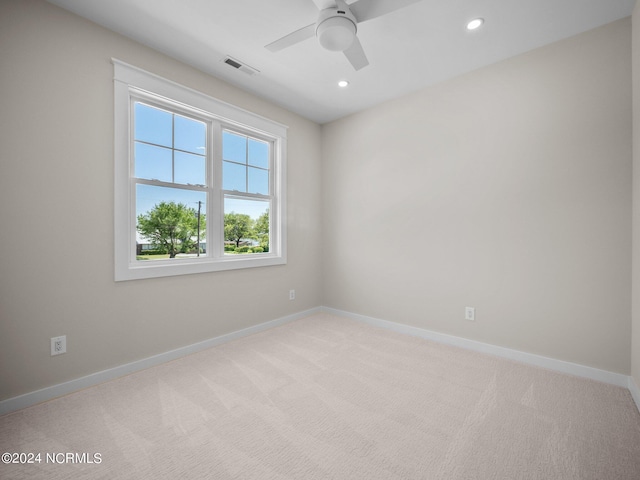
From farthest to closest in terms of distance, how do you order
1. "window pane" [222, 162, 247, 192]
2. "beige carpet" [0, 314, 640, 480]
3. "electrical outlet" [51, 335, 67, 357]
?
1. "window pane" [222, 162, 247, 192]
2. "electrical outlet" [51, 335, 67, 357]
3. "beige carpet" [0, 314, 640, 480]

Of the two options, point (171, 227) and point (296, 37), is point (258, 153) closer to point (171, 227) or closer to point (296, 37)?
point (171, 227)

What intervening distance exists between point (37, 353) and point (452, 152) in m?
3.91

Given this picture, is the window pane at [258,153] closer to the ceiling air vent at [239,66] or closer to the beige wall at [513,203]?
the ceiling air vent at [239,66]

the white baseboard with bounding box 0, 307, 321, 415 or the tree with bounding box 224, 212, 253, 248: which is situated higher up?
the tree with bounding box 224, 212, 253, 248

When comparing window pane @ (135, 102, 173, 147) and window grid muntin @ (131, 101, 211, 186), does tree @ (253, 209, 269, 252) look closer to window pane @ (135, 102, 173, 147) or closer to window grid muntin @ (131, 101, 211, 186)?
window grid muntin @ (131, 101, 211, 186)

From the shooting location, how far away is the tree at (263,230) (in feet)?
11.4

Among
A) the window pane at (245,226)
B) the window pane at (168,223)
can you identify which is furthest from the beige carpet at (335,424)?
the window pane at (245,226)

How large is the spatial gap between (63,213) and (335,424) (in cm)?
240

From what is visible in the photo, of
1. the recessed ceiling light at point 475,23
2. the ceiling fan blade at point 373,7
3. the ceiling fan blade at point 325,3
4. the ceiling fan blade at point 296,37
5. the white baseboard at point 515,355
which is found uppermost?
the recessed ceiling light at point 475,23

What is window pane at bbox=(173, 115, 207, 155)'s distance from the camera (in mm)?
2711

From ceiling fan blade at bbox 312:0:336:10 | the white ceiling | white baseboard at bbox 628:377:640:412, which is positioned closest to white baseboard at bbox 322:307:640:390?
white baseboard at bbox 628:377:640:412

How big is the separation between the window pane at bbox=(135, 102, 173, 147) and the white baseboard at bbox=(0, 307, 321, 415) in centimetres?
197

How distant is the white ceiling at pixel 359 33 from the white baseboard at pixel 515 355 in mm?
2729

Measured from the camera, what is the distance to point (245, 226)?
334 centimetres
